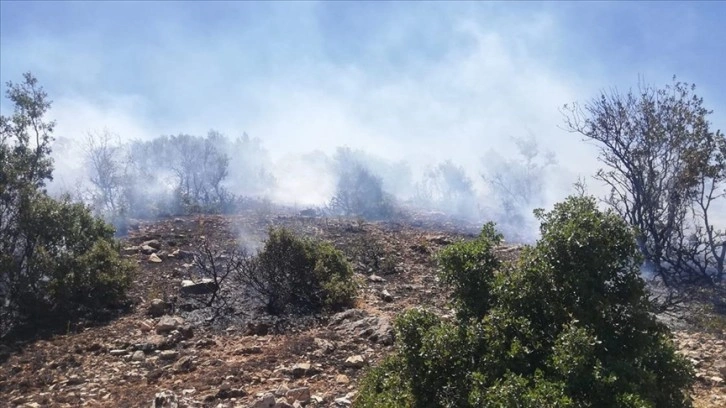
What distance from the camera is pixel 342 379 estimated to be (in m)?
6.44

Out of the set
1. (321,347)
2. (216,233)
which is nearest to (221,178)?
(216,233)

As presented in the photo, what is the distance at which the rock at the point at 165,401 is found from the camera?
5723mm

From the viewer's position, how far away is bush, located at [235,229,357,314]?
973 centimetres

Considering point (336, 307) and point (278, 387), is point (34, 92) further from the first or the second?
point (278, 387)

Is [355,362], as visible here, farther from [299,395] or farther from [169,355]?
[169,355]

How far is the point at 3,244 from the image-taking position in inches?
396

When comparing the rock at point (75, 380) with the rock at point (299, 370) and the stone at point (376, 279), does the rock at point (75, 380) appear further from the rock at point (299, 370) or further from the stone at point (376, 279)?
the stone at point (376, 279)

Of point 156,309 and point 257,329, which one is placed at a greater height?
point 156,309

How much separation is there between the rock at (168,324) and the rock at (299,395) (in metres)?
3.41

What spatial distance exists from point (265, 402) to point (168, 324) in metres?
3.64

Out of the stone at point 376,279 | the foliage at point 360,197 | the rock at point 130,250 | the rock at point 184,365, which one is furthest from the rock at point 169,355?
the foliage at point 360,197

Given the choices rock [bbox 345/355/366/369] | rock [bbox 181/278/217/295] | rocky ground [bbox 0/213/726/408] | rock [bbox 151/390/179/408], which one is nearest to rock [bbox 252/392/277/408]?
rocky ground [bbox 0/213/726/408]

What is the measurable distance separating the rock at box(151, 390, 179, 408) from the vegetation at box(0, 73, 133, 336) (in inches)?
178

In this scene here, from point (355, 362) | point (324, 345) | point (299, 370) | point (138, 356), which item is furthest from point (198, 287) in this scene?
point (355, 362)
